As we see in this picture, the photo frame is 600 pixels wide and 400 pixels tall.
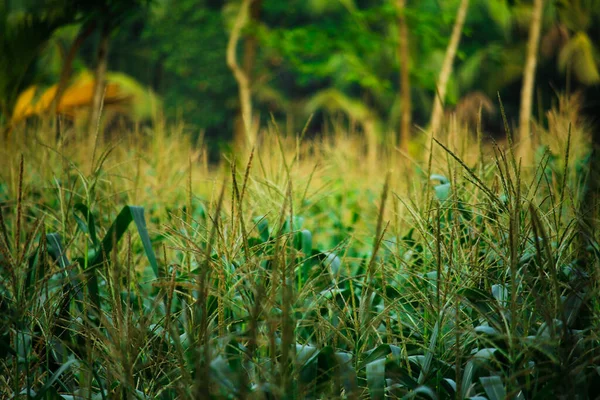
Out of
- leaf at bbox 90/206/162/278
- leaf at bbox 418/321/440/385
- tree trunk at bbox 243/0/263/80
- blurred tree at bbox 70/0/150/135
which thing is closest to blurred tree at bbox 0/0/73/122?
blurred tree at bbox 70/0/150/135

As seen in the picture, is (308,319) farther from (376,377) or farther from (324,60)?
(324,60)

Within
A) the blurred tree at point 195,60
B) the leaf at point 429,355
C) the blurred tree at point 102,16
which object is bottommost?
the blurred tree at point 195,60

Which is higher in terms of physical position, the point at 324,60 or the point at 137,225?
the point at 137,225

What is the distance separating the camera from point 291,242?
1.39 meters

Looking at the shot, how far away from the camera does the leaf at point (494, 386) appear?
130 centimetres

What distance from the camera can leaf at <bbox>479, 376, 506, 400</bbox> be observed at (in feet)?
4.25

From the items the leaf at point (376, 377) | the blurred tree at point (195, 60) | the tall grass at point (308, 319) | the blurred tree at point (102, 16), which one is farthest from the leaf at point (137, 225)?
the blurred tree at point (195, 60)

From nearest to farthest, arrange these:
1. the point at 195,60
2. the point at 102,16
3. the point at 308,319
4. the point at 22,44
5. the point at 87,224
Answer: the point at 308,319 < the point at 87,224 < the point at 22,44 < the point at 102,16 < the point at 195,60

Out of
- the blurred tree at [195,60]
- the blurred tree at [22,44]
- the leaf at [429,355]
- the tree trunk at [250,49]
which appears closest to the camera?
the leaf at [429,355]

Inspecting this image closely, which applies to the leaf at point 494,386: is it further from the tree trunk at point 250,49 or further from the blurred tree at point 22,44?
the tree trunk at point 250,49

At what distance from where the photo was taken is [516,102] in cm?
2025

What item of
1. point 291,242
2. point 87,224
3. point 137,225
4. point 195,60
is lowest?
point 195,60

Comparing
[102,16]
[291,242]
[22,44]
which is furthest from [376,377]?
[102,16]

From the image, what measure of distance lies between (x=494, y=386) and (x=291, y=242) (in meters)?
0.52
